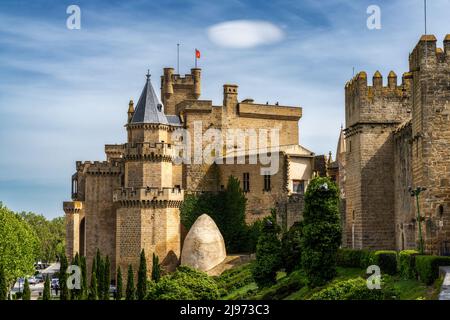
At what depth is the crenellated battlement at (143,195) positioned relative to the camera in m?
67.7

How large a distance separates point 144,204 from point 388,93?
2873 centimetres

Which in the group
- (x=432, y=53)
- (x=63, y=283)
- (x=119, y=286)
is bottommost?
(x=119, y=286)

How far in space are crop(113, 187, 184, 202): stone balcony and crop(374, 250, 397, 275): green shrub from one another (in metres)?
31.0

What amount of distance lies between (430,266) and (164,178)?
39267 millimetres

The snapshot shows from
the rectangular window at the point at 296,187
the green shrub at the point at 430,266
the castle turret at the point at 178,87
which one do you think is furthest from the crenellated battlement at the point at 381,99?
the castle turret at the point at 178,87

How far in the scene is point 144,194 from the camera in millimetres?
67750

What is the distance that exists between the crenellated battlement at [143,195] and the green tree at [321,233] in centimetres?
2702

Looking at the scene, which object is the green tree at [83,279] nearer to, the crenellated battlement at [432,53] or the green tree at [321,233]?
the green tree at [321,233]

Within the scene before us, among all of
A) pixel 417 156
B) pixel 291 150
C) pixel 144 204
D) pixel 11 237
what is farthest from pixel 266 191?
pixel 417 156

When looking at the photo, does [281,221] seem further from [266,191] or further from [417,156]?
[417,156]

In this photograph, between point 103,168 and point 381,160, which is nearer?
point 381,160

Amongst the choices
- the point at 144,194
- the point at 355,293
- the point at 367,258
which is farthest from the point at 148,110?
the point at 355,293

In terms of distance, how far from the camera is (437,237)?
35.0 metres

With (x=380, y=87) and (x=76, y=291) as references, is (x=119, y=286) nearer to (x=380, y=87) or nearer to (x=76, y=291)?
(x=76, y=291)
